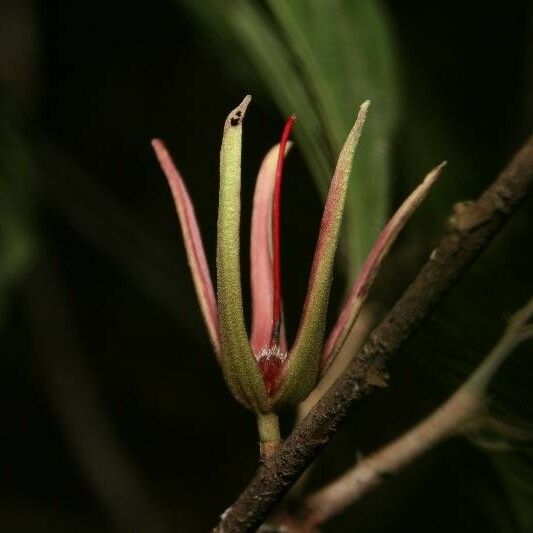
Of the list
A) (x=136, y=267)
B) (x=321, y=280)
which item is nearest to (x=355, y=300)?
(x=321, y=280)

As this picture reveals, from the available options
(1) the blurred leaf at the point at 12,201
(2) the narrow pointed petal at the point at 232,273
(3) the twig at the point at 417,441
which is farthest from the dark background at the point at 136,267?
(2) the narrow pointed petal at the point at 232,273

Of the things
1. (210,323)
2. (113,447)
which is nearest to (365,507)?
(113,447)

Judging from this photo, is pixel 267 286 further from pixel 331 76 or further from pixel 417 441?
pixel 331 76

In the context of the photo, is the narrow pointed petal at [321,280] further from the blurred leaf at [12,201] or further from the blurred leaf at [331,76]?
the blurred leaf at [12,201]

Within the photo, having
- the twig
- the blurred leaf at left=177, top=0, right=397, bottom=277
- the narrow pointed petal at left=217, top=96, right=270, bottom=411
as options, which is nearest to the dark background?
the blurred leaf at left=177, top=0, right=397, bottom=277

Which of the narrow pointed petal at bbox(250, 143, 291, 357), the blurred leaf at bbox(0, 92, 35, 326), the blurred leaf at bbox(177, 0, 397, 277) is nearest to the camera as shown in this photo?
the narrow pointed petal at bbox(250, 143, 291, 357)

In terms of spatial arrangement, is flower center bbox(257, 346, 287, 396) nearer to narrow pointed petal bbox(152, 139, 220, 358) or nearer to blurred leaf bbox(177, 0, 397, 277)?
narrow pointed petal bbox(152, 139, 220, 358)
